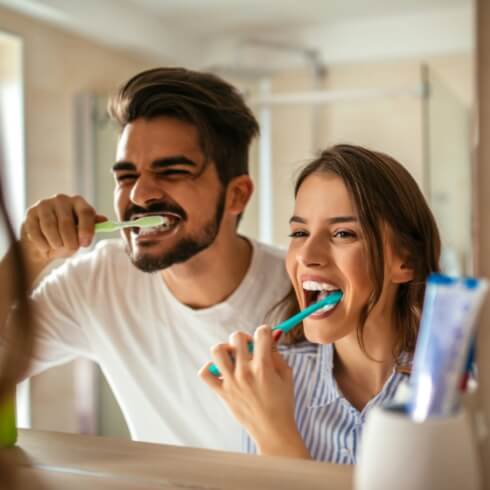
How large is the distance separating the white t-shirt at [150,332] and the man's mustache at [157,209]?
0.50ft

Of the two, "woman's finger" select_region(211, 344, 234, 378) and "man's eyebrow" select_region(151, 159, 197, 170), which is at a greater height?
"man's eyebrow" select_region(151, 159, 197, 170)

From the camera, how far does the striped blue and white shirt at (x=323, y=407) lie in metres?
0.79

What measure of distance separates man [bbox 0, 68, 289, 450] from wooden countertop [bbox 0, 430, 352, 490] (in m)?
0.36

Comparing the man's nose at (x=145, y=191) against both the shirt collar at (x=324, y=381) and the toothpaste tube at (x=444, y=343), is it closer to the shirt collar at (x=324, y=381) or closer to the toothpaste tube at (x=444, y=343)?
the shirt collar at (x=324, y=381)

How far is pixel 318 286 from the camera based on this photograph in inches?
29.6

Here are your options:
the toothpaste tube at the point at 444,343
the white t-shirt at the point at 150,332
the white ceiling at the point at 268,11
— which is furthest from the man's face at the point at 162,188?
the white ceiling at the point at 268,11

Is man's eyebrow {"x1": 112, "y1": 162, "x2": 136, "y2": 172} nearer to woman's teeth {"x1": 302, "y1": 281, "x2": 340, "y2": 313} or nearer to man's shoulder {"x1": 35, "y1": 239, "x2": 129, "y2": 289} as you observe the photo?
man's shoulder {"x1": 35, "y1": 239, "x2": 129, "y2": 289}

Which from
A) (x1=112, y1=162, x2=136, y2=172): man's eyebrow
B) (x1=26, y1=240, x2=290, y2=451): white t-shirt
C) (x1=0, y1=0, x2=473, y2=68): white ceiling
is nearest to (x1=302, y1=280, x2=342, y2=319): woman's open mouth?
(x1=26, y1=240, x2=290, y2=451): white t-shirt

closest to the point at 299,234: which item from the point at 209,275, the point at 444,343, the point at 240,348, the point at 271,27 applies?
the point at 240,348

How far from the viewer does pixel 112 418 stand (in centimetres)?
237

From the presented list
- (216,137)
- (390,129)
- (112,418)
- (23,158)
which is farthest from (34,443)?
(390,129)

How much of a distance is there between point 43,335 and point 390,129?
1853 millimetres

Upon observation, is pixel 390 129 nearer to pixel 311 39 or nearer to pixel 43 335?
pixel 311 39

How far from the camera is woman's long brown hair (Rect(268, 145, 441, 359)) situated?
2.44 feet
